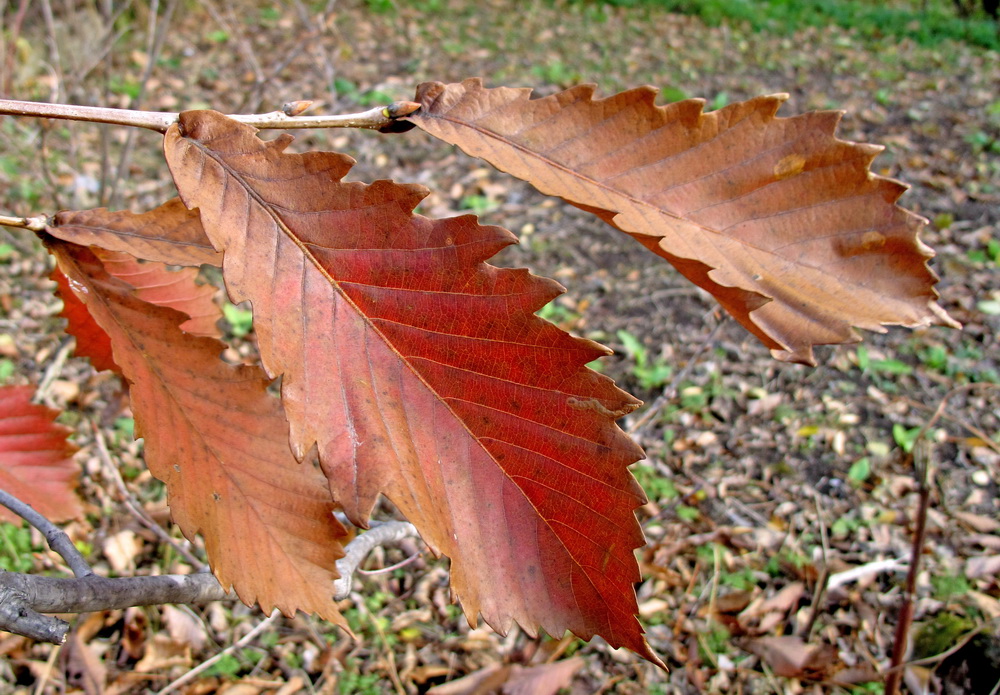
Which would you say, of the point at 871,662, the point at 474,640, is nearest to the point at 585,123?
the point at 474,640

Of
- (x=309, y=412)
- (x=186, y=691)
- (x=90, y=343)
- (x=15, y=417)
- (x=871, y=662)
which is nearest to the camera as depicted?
(x=309, y=412)

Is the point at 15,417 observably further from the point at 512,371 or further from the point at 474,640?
the point at 474,640

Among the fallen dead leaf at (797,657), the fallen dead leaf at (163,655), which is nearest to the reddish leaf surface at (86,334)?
the fallen dead leaf at (163,655)

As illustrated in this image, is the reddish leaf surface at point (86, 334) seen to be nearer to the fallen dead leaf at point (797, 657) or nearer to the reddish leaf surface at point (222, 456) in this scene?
the reddish leaf surface at point (222, 456)

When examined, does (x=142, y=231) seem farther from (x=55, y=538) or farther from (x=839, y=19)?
(x=839, y=19)

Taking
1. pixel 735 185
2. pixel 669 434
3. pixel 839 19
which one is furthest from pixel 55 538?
pixel 839 19

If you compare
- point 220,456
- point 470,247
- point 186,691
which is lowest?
point 186,691

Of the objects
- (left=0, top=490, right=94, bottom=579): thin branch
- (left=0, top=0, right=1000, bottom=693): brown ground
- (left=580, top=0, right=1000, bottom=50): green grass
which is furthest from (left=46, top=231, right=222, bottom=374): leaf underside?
(left=580, top=0, right=1000, bottom=50): green grass
